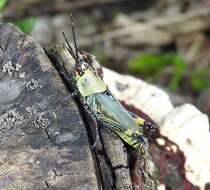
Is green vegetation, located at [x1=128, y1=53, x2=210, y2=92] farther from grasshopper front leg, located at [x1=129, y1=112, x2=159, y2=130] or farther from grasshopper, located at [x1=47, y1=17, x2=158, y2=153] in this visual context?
grasshopper, located at [x1=47, y1=17, x2=158, y2=153]

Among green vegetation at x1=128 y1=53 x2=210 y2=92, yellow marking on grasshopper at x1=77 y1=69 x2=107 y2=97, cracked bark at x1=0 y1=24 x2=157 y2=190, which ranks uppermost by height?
green vegetation at x1=128 y1=53 x2=210 y2=92

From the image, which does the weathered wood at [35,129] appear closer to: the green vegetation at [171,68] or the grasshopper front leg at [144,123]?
the grasshopper front leg at [144,123]

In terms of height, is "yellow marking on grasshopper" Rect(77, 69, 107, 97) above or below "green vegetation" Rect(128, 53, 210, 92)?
below

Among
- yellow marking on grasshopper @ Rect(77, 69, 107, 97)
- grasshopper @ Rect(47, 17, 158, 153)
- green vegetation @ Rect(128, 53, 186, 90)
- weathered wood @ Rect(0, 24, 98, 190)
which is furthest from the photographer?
green vegetation @ Rect(128, 53, 186, 90)

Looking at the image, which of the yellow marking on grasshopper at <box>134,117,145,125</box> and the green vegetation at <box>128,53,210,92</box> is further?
the green vegetation at <box>128,53,210,92</box>

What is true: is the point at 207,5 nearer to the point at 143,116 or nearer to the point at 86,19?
the point at 86,19

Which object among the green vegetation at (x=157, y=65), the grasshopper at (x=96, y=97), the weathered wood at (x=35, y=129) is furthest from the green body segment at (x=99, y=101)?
the green vegetation at (x=157, y=65)

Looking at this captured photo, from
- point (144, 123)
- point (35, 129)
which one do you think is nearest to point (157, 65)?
point (144, 123)

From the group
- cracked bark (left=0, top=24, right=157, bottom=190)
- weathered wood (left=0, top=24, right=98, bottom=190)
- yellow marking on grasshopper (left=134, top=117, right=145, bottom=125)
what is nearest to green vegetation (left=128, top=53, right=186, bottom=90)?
yellow marking on grasshopper (left=134, top=117, right=145, bottom=125)
